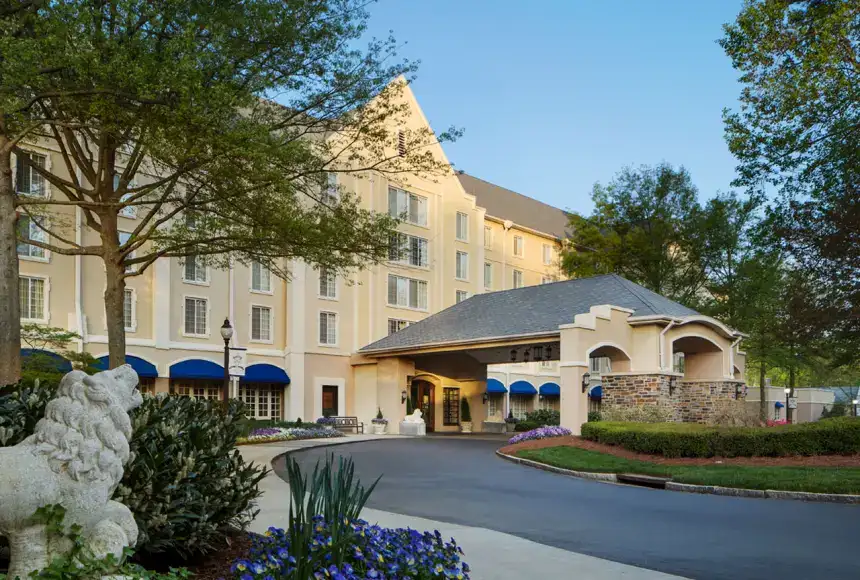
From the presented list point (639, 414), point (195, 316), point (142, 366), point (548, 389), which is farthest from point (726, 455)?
point (548, 389)

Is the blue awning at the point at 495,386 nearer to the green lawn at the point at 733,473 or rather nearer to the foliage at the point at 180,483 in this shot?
the green lawn at the point at 733,473

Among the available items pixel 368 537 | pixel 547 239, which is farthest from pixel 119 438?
pixel 547 239

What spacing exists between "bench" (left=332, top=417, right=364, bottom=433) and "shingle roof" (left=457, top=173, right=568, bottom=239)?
2236cm

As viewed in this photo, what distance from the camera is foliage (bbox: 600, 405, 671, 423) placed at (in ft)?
86.8

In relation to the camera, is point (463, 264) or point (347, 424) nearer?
point (347, 424)

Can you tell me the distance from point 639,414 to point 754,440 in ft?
23.1

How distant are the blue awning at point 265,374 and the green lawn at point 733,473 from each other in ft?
65.5

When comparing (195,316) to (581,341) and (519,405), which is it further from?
(519,405)

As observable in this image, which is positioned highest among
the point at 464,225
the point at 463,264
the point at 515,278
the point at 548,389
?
the point at 464,225

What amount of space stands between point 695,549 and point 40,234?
98.7ft

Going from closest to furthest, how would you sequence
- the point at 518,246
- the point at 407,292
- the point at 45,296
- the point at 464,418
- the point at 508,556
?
1. the point at 508,556
2. the point at 45,296
3. the point at 464,418
4. the point at 407,292
5. the point at 518,246

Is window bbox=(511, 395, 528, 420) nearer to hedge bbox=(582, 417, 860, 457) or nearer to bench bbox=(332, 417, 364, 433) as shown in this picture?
bench bbox=(332, 417, 364, 433)

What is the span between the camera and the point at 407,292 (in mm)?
46625

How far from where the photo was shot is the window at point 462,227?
166 feet
